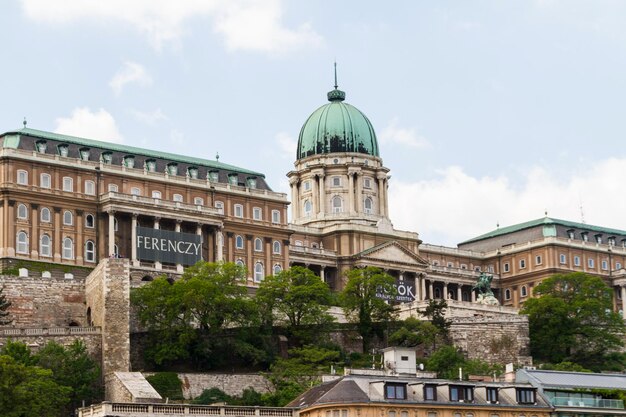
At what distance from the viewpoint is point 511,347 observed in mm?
155250

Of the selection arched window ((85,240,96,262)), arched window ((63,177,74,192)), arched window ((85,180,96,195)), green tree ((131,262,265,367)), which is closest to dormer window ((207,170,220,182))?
arched window ((85,180,96,195))

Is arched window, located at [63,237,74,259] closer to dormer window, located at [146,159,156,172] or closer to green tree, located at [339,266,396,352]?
dormer window, located at [146,159,156,172]

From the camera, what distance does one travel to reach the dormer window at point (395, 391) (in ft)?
344

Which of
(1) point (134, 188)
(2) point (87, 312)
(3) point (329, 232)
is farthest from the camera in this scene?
(3) point (329, 232)

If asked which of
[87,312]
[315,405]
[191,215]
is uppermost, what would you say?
[191,215]

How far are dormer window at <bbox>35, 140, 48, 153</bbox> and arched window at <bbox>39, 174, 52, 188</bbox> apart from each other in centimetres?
312

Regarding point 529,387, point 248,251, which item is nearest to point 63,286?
point 248,251

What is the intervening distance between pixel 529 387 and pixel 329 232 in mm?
84040

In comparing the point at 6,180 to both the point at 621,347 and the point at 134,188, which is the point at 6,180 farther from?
the point at 621,347

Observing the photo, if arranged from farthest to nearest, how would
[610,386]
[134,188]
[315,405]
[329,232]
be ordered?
1. [329,232]
2. [134,188]
3. [610,386]
4. [315,405]

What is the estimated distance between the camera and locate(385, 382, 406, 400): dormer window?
10481 centimetres

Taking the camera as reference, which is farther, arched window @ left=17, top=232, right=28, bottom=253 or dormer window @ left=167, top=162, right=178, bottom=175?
dormer window @ left=167, top=162, right=178, bottom=175

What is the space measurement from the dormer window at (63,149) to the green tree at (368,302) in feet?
109

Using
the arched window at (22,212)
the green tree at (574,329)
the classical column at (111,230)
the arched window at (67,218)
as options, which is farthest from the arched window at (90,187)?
the green tree at (574,329)
